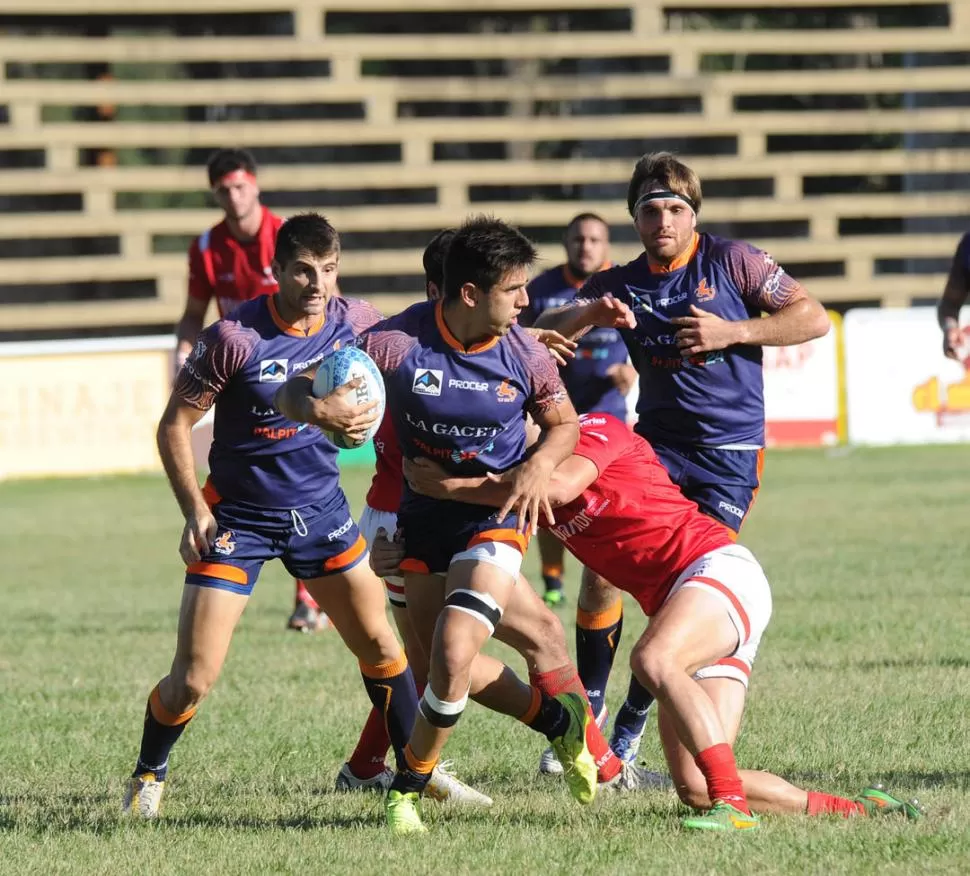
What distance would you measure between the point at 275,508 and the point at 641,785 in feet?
5.49

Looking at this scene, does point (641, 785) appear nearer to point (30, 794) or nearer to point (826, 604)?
point (30, 794)

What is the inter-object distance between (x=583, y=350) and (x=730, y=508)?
13.8 feet

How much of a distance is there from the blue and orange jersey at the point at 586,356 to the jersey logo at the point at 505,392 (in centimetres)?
496

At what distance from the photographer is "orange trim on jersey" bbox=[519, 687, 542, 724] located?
5.54 meters

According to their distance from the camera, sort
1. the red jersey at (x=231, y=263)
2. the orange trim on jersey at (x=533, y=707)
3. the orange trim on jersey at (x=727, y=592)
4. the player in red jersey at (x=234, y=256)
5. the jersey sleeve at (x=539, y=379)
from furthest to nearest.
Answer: the red jersey at (x=231, y=263), the player in red jersey at (x=234, y=256), the orange trim on jersey at (x=533, y=707), the jersey sleeve at (x=539, y=379), the orange trim on jersey at (x=727, y=592)

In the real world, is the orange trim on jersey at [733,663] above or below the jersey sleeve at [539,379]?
below

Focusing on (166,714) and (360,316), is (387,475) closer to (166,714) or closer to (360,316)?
(360,316)

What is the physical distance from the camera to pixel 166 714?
5.71 m

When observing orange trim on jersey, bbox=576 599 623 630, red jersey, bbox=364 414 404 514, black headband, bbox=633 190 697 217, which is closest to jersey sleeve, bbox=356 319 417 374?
red jersey, bbox=364 414 404 514

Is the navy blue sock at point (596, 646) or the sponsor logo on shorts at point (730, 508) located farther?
the navy blue sock at point (596, 646)

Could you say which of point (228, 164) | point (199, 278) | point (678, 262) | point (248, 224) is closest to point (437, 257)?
point (678, 262)

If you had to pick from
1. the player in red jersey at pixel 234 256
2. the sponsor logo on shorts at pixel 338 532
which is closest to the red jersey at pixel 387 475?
the sponsor logo on shorts at pixel 338 532

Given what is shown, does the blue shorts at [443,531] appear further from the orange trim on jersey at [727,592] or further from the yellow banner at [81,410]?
the yellow banner at [81,410]

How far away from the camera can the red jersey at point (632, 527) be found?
5.34 m
